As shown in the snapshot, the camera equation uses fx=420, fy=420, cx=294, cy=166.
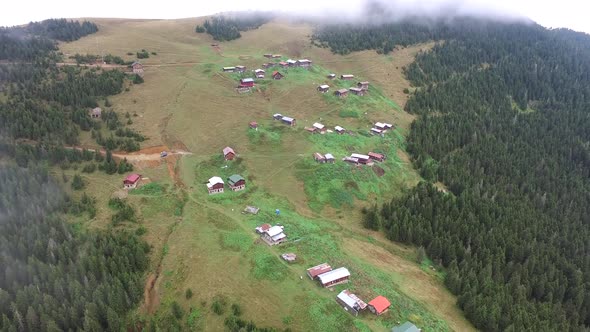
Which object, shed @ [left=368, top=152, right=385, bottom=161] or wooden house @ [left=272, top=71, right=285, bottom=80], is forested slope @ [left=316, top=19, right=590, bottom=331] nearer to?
shed @ [left=368, top=152, right=385, bottom=161]

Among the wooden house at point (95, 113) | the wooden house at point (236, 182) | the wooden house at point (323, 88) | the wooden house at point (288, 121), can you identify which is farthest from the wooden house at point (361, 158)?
the wooden house at point (95, 113)

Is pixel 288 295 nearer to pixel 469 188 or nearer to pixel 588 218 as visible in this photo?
pixel 469 188

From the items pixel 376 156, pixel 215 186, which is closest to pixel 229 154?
pixel 215 186

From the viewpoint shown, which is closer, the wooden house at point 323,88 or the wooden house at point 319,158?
the wooden house at point 319,158

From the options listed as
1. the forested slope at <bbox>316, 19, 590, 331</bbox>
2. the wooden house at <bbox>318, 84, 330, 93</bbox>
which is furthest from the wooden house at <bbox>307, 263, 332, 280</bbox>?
the wooden house at <bbox>318, 84, 330, 93</bbox>

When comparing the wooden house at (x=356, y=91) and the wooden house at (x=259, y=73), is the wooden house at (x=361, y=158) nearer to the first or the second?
the wooden house at (x=356, y=91)

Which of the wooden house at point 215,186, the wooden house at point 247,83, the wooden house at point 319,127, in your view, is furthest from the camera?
the wooden house at point 247,83

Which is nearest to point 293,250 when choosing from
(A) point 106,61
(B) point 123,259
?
(B) point 123,259
